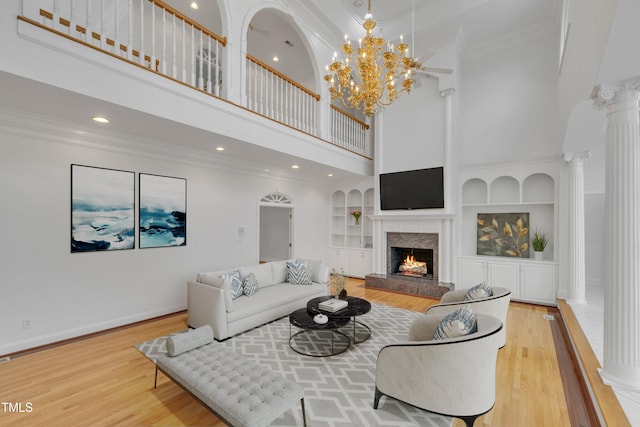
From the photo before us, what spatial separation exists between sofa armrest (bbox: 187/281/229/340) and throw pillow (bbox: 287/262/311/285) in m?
1.65

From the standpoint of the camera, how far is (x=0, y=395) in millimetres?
2561

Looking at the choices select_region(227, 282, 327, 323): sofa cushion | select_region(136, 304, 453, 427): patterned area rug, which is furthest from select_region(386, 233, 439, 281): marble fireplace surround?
select_region(227, 282, 327, 323): sofa cushion

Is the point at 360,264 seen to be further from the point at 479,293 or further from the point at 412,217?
the point at 479,293

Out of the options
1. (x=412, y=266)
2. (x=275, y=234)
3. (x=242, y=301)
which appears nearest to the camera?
(x=242, y=301)

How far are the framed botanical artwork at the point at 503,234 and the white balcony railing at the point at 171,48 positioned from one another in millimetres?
3150

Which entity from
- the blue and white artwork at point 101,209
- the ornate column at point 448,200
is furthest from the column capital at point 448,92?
the blue and white artwork at point 101,209

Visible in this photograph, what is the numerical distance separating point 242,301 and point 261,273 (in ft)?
2.73

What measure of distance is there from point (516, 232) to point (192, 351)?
19.8 feet

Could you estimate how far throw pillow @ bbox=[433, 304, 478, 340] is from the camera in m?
2.23

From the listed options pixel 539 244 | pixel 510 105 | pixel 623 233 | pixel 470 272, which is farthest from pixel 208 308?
pixel 510 105

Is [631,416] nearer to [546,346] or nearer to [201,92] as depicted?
[546,346]

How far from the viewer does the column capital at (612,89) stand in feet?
7.43

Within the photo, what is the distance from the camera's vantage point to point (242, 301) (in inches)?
162

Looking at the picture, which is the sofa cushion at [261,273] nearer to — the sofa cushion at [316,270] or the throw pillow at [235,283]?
the throw pillow at [235,283]
